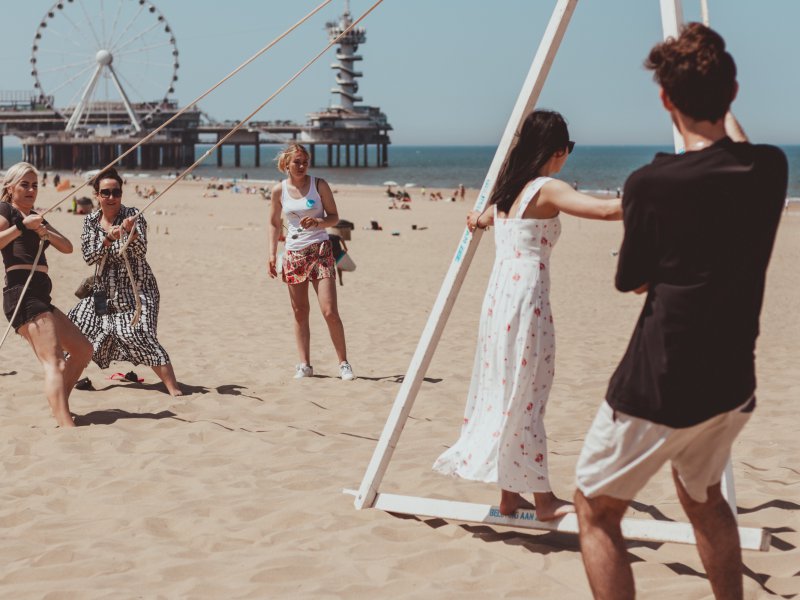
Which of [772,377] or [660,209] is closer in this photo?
[660,209]

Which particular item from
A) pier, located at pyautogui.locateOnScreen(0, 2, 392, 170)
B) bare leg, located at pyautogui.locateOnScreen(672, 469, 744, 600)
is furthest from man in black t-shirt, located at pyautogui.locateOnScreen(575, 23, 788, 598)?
pier, located at pyautogui.locateOnScreen(0, 2, 392, 170)

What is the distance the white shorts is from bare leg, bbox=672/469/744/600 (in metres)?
0.15

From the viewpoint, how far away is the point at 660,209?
2.16m

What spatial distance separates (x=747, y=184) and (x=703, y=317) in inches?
11.8

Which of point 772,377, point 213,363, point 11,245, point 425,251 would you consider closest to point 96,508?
point 11,245

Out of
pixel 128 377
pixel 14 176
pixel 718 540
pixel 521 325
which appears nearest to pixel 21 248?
pixel 14 176

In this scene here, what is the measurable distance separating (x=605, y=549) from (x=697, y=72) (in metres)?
1.11

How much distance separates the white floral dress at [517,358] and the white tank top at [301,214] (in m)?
3.10

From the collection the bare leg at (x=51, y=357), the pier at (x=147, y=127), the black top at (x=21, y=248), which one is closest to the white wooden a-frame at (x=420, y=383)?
the bare leg at (x=51, y=357)

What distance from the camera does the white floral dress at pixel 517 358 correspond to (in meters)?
3.30

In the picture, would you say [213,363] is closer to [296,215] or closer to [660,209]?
[296,215]

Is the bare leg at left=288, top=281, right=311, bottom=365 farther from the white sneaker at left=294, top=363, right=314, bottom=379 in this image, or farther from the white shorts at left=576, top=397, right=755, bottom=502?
the white shorts at left=576, top=397, right=755, bottom=502

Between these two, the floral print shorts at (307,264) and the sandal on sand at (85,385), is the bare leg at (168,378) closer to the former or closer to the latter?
the sandal on sand at (85,385)

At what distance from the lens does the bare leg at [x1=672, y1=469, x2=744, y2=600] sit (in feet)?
8.18
